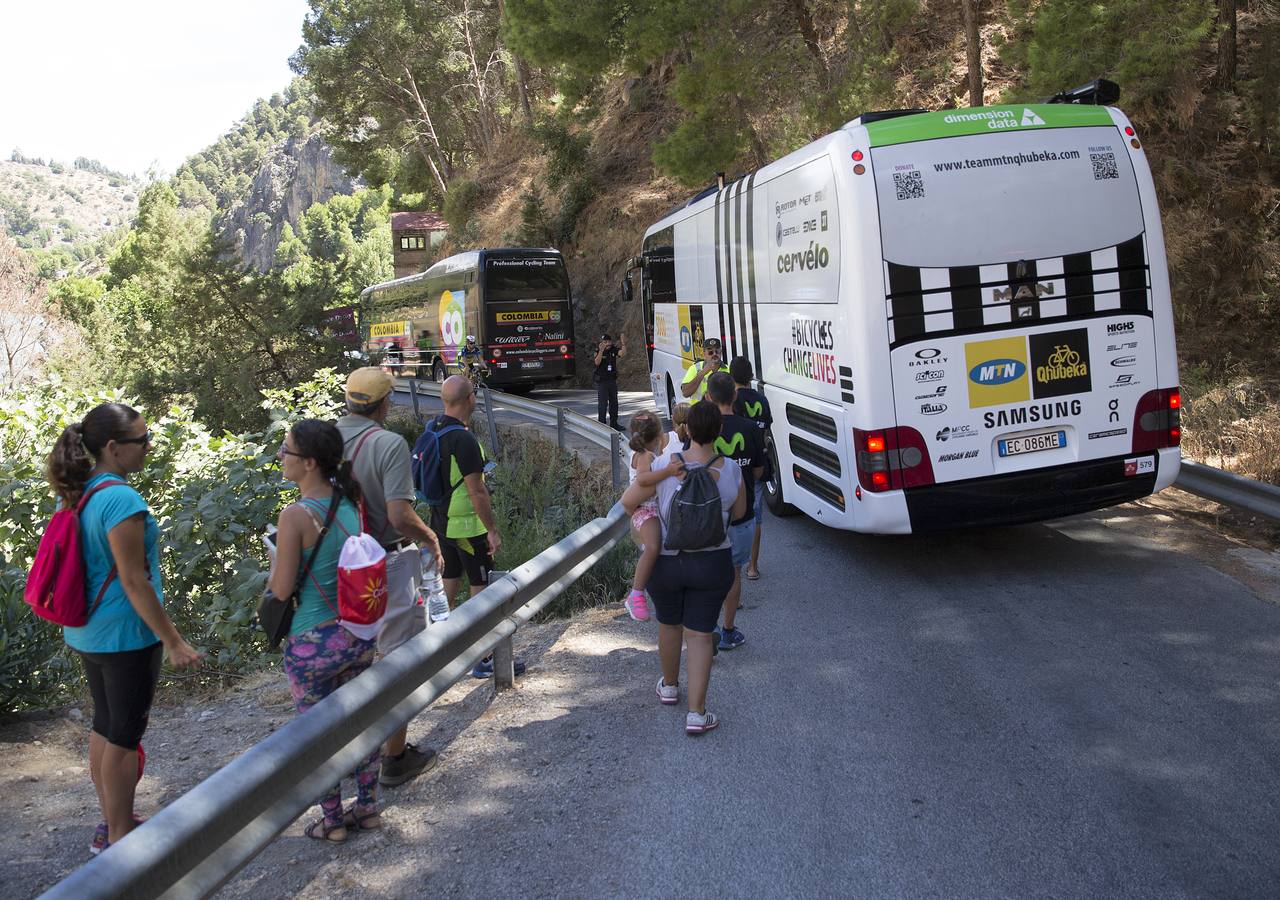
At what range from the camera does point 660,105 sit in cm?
3772

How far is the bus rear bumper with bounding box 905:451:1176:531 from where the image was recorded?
296 inches

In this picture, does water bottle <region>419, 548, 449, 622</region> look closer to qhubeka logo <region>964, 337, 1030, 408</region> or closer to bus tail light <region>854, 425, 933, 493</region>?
bus tail light <region>854, 425, 933, 493</region>

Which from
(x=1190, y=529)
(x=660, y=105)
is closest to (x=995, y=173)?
(x=1190, y=529)

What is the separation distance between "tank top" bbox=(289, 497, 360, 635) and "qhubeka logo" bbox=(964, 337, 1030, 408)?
5004 mm

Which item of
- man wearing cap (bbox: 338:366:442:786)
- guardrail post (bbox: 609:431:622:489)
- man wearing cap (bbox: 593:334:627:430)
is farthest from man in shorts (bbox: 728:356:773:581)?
man wearing cap (bbox: 593:334:627:430)

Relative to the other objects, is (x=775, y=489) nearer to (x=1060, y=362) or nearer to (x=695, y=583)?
(x=1060, y=362)

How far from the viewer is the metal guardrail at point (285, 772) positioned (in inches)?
107

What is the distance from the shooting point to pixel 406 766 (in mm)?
4629

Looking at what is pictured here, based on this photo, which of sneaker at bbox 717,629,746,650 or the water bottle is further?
sneaker at bbox 717,629,746,650

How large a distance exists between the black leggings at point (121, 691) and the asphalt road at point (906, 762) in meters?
1.11

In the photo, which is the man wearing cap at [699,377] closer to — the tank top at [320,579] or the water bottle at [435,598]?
the water bottle at [435,598]

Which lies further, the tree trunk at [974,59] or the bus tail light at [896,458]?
the tree trunk at [974,59]

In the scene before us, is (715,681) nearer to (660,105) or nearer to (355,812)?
(355,812)

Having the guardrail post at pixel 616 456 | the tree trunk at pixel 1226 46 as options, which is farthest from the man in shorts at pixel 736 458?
the tree trunk at pixel 1226 46
